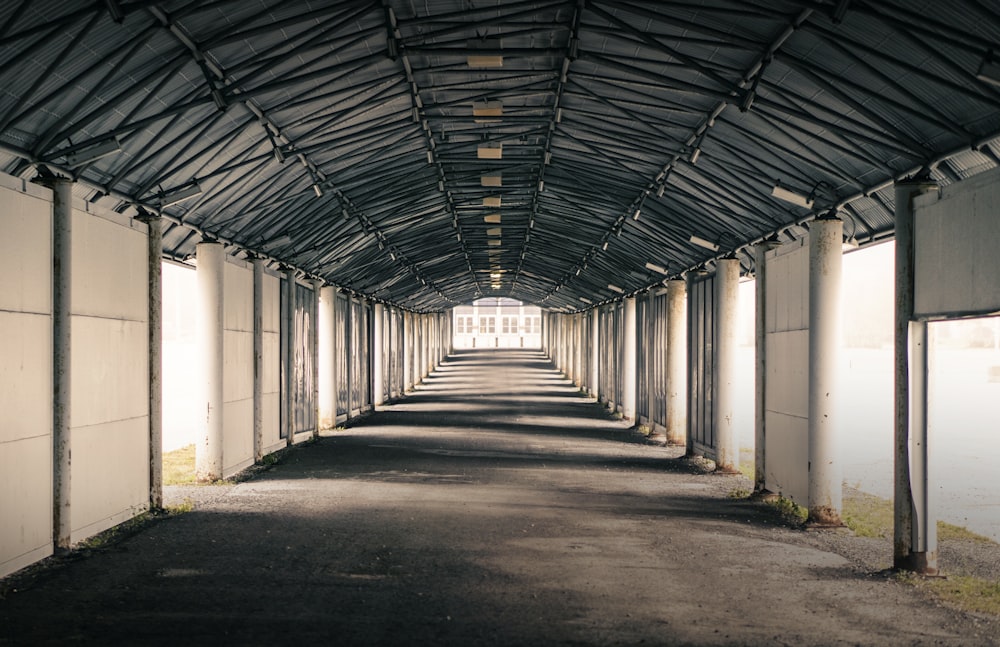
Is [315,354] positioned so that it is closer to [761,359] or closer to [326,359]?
[326,359]

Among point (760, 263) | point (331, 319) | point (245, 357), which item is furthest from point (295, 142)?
point (331, 319)

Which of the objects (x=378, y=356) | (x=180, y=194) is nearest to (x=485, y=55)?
(x=180, y=194)

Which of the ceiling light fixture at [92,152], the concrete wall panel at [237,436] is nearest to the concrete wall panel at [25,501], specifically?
the ceiling light fixture at [92,152]

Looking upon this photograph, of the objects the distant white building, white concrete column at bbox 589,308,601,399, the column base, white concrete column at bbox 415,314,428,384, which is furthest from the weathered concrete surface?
the distant white building

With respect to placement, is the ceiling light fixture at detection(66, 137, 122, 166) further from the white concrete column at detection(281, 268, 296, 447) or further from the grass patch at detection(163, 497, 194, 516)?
the white concrete column at detection(281, 268, 296, 447)

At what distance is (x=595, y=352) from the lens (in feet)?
153

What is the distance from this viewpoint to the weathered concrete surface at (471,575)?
8.63 m

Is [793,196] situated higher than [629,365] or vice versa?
[793,196]

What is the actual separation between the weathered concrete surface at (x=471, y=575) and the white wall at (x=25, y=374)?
55 centimetres

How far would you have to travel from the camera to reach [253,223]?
19703 millimetres

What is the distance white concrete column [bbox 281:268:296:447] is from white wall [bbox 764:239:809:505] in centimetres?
1122

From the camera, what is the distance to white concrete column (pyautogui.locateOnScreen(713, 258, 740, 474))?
20.0 m

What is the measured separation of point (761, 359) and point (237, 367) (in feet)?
30.8

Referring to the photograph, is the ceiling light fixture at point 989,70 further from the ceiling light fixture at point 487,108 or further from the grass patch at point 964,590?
the ceiling light fixture at point 487,108
